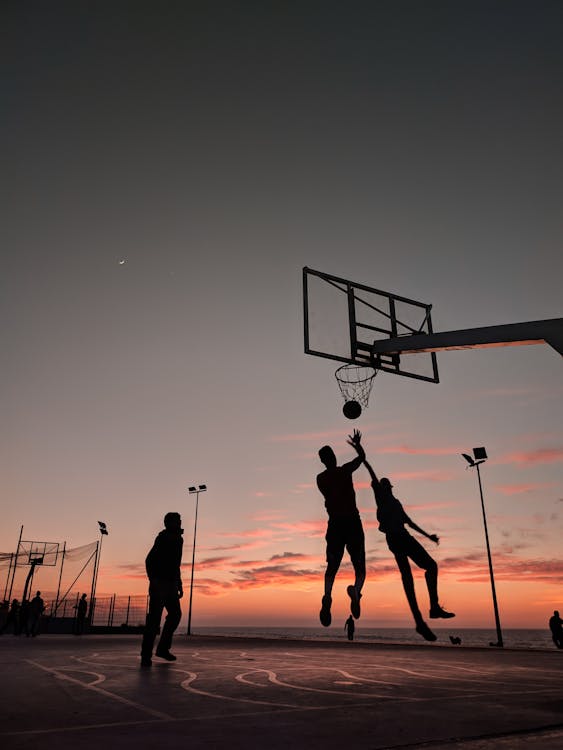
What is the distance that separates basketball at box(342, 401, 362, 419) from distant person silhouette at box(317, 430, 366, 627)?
904 mm

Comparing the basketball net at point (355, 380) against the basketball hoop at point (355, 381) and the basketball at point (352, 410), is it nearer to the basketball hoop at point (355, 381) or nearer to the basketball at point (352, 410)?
the basketball hoop at point (355, 381)

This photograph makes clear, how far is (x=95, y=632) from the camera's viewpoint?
36.0m

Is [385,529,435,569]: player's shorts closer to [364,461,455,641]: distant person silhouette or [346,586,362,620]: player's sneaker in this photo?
[364,461,455,641]: distant person silhouette

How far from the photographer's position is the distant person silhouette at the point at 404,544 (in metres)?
6.37

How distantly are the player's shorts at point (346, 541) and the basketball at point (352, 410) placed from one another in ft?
5.26

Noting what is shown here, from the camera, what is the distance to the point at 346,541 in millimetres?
6445

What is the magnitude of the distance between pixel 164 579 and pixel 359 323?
6.21m

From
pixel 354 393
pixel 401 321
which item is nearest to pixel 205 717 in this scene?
pixel 354 393

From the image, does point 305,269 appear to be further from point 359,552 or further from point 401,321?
point 359,552

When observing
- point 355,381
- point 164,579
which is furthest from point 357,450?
point 164,579

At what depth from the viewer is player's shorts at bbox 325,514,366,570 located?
6418 mm

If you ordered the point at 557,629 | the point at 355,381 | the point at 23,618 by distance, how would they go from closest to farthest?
the point at 355,381
the point at 557,629
the point at 23,618

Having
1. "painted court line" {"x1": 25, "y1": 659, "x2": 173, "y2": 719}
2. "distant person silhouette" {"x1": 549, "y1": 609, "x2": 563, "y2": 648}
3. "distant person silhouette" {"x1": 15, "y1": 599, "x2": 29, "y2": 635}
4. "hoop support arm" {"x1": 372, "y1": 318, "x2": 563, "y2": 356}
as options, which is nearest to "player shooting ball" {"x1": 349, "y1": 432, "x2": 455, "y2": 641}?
"painted court line" {"x1": 25, "y1": 659, "x2": 173, "y2": 719}

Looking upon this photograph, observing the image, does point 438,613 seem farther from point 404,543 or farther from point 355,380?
point 355,380
